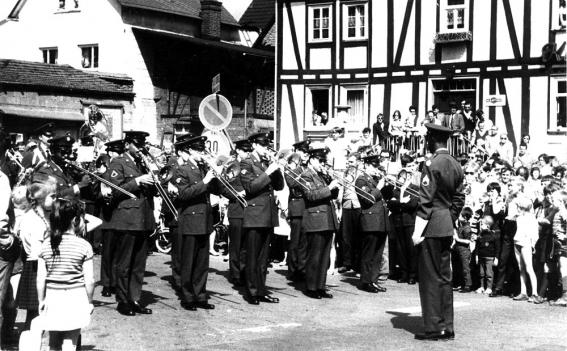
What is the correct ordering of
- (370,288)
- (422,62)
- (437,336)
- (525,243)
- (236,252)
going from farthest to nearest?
(422,62)
(370,288)
(236,252)
(525,243)
(437,336)

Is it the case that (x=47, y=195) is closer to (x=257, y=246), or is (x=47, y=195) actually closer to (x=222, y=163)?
(x=257, y=246)

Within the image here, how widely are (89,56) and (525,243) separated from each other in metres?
27.8

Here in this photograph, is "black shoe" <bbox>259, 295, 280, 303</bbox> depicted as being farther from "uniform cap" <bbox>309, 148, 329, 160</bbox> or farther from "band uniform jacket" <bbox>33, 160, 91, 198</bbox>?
"band uniform jacket" <bbox>33, 160, 91, 198</bbox>

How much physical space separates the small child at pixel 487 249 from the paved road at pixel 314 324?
0.51 metres

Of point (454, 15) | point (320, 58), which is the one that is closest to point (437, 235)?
point (454, 15)

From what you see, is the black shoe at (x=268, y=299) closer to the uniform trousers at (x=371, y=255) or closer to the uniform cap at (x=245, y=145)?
the uniform cap at (x=245, y=145)

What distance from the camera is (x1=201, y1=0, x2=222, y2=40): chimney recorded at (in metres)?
41.4

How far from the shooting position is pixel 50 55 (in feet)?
133

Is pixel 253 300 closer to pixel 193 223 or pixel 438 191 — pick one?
pixel 193 223

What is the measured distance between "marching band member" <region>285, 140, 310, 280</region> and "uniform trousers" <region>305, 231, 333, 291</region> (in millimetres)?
781

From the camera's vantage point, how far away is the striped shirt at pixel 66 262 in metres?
7.71

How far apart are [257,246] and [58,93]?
22046 millimetres

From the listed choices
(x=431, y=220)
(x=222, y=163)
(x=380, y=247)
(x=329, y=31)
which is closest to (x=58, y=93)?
(x=329, y=31)

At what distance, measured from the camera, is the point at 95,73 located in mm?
35375
